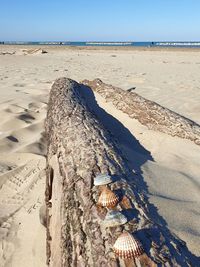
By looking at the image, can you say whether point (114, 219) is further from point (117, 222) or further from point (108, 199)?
point (108, 199)

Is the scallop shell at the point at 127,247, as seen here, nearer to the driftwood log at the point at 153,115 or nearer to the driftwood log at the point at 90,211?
the driftwood log at the point at 90,211

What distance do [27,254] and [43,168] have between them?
4.66 feet

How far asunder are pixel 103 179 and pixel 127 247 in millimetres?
748

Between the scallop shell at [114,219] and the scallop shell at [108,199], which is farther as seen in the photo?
the scallop shell at [108,199]

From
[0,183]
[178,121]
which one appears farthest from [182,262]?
[178,121]

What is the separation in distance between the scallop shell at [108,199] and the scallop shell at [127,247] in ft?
1.28

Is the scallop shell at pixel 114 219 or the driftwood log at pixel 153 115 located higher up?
the scallop shell at pixel 114 219

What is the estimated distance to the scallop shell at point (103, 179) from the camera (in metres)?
2.42

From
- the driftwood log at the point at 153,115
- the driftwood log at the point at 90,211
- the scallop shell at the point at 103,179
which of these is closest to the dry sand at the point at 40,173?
the driftwood log at the point at 153,115

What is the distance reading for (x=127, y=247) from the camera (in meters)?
1.73

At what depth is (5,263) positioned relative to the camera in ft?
8.79

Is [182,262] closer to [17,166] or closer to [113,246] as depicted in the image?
[113,246]

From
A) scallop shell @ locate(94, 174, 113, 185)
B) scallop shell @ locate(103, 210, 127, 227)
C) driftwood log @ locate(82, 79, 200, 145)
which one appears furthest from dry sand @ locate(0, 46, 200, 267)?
scallop shell @ locate(103, 210, 127, 227)

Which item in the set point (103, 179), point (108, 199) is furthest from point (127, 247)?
point (103, 179)
